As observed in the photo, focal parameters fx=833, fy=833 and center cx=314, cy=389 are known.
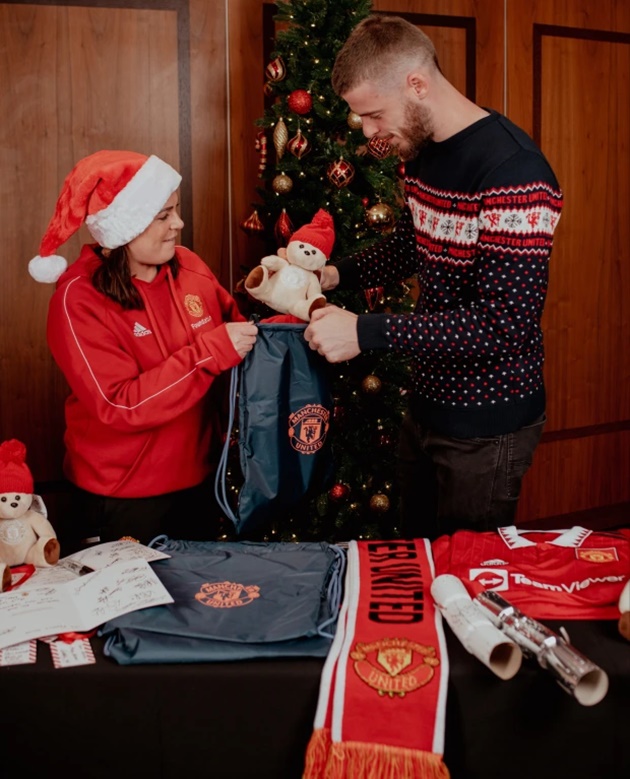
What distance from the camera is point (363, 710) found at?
4.66 feet

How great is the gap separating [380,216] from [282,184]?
36 cm

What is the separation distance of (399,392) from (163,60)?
1638 mm

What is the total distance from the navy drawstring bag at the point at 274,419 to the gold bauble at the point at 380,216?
86 centimetres

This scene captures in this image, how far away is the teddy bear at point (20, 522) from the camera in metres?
1.94

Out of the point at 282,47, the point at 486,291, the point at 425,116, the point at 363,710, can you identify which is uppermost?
the point at 282,47

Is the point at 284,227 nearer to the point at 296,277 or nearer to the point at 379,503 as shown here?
the point at 296,277

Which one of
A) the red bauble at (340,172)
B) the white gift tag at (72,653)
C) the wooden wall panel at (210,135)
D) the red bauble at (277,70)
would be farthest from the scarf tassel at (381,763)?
the wooden wall panel at (210,135)

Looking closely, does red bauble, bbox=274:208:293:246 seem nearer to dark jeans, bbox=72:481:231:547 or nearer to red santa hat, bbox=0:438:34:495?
dark jeans, bbox=72:481:231:547

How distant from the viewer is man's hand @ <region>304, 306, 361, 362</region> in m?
1.99

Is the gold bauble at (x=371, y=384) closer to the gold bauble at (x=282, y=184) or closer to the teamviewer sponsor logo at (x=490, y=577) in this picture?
the gold bauble at (x=282, y=184)

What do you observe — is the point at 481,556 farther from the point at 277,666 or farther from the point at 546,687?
the point at 277,666

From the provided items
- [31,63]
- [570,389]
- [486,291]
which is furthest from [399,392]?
[31,63]

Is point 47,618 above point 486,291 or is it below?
below

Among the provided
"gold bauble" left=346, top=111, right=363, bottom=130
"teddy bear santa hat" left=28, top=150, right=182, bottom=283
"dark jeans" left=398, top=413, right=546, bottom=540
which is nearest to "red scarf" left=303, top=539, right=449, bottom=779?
"dark jeans" left=398, top=413, right=546, bottom=540
